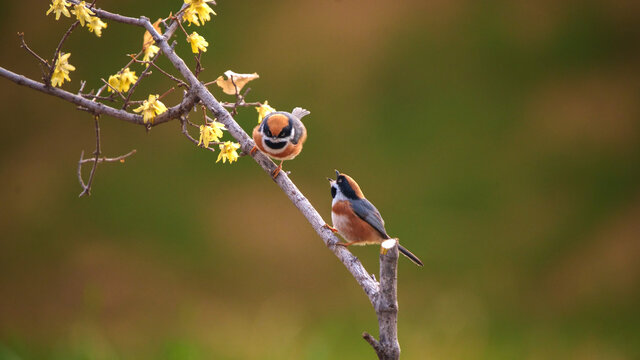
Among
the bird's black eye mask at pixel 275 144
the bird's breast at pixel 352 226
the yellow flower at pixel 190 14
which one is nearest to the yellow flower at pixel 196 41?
the yellow flower at pixel 190 14

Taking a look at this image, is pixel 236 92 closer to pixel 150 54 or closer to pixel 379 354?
pixel 150 54

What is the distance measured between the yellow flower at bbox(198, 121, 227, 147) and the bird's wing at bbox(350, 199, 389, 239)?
653 millimetres

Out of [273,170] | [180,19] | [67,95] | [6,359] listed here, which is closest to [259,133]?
[273,170]

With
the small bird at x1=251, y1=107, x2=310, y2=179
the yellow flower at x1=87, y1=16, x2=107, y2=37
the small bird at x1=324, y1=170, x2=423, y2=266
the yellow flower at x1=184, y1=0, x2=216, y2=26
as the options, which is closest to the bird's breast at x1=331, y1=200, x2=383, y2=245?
the small bird at x1=324, y1=170, x2=423, y2=266

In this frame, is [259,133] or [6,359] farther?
[6,359]

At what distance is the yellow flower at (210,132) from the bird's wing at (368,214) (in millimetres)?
653

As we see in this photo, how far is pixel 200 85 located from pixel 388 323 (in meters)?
1.39

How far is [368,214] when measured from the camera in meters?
2.66

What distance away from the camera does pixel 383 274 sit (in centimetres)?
223

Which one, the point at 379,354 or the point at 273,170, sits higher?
the point at 273,170

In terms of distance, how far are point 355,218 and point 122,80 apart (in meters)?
1.23

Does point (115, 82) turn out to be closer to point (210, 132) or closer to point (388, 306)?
point (210, 132)

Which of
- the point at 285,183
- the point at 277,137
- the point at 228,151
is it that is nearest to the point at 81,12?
the point at 228,151

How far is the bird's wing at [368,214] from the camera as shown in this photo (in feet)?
8.69
